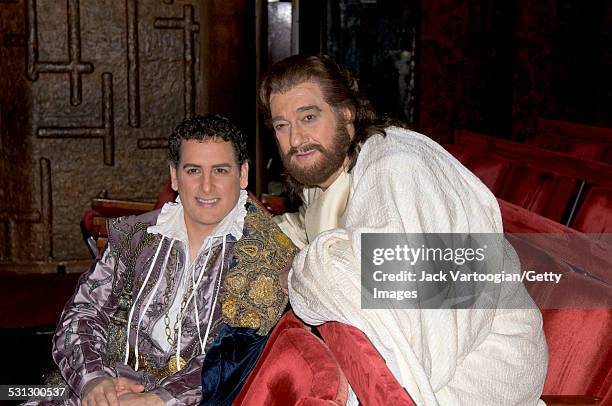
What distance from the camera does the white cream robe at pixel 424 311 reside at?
141 centimetres

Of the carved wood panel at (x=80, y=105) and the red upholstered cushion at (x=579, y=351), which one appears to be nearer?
the red upholstered cushion at (x=579, y=351)

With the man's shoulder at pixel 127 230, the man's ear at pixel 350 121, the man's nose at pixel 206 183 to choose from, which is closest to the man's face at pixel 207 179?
the man's nose at pixel 206 183

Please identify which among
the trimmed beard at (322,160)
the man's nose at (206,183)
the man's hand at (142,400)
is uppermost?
the trimmed beard at (322,160)

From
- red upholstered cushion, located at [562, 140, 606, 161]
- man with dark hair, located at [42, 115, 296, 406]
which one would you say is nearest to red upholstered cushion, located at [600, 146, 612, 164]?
red upholstered cushion, located at [562, 140, 606, 161]

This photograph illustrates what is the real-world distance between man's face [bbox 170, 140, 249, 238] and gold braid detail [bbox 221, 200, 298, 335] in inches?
3.4

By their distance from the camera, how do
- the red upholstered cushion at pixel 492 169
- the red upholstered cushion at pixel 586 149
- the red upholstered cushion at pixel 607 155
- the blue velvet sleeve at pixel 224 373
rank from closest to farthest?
the blue velvet sleeve at pixel 224 373, the red upholstered cushion at pixel 492 169, the red upholstered cushion at pixel 607 155, the red upholstered cushion at pixel 586 149

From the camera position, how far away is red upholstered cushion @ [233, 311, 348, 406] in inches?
45.3

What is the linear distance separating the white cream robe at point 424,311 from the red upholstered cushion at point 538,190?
178 cm

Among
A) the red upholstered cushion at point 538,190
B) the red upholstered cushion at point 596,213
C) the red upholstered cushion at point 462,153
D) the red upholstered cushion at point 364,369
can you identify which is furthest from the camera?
the red upholstered cushion at point 462,153

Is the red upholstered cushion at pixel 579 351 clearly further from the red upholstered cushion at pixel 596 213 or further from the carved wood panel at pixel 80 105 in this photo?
the carved wood panel at pixel 80 105

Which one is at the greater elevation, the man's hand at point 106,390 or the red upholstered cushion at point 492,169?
the red upholstered cushion at point 492,169

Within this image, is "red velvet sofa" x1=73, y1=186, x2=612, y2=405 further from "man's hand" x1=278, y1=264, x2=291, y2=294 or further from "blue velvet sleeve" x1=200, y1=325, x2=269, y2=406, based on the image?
"man's hand" x1=278, y1=264, x2=291, y2=294

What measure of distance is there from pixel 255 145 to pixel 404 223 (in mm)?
3875

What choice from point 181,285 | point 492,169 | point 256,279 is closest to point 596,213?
point 492,169
